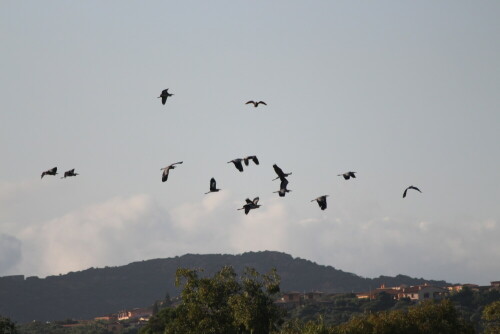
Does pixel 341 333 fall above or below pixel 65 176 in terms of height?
below

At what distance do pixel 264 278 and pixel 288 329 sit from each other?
508 cm

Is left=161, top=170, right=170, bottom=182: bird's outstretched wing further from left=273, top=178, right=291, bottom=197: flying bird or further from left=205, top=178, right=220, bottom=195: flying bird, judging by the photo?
left=273, top=178, right=291, bottom=197: flying bird

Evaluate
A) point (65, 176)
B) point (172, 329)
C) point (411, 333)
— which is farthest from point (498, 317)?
point (65, 176)

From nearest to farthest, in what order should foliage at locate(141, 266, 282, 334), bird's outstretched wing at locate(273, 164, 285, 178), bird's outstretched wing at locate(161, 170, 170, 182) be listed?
bird's outstretched wing at locate(161, 170, 170, 182) → bird's outstretched wing at locate(273, 164, 285, 178) → foliage at locate(141, 266, 282, 334)

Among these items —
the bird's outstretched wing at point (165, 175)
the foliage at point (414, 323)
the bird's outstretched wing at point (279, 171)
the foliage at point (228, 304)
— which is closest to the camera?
the bird's outstretched wing at point (165, 175)

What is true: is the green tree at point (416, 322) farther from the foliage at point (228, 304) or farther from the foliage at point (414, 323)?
the foliage at point (228, 304)

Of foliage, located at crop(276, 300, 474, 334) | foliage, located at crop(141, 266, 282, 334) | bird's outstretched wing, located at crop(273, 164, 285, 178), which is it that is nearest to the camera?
bird's outstretched wing, located at crop(273, 164, 285, 178)

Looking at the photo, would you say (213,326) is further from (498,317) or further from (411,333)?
(498,317)

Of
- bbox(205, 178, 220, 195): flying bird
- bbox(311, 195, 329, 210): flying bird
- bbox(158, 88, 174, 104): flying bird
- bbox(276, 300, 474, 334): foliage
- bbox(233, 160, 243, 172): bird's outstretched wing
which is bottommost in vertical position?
bbox(276, 300, 474, 334): foliage

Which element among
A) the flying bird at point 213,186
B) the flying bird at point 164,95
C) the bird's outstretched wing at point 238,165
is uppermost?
the flying bird at point 164,95

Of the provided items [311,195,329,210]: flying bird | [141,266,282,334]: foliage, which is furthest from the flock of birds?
[141,266,282,334]: foliage

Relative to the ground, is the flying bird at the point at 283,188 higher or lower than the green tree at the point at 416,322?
higher

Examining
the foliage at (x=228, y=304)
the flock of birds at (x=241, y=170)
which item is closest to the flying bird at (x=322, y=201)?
the flock of birds at (x=241, y=170)

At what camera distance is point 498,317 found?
4045 inches
